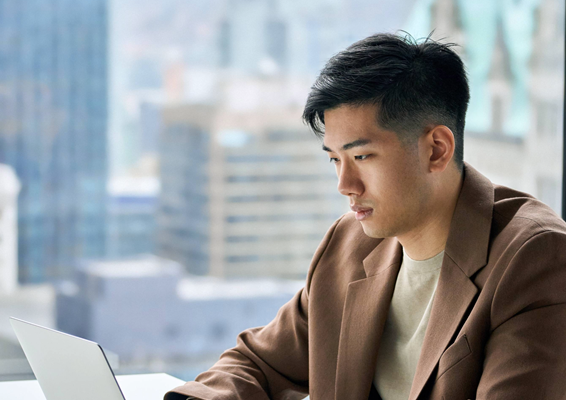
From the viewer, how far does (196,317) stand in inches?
193

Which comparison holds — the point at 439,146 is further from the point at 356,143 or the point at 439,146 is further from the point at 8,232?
the point at 8,232

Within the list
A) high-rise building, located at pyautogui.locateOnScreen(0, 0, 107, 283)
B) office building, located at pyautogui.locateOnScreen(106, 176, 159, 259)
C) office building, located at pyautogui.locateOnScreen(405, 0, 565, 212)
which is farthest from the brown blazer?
office building, located at pyautogui.locateOnScreen(106, 176, 159, 259)

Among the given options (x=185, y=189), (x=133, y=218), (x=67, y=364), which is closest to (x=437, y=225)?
(x=67, y=364)

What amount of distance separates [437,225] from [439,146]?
141mm

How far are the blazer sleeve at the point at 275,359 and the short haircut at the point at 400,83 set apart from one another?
36 cm

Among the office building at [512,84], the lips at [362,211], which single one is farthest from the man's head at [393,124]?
the office building at [512,84]

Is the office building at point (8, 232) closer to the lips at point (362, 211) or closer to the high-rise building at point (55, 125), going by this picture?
the high-rise building at point (55, 125)

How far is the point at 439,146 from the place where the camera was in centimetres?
110

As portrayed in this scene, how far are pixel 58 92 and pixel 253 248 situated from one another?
5.84 ft

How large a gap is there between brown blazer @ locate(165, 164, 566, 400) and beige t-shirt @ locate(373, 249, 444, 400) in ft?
0.08

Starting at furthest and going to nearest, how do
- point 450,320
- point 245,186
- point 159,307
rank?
point 245,186
point 159,307
point 450,320

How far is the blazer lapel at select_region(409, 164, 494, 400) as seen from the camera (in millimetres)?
1031

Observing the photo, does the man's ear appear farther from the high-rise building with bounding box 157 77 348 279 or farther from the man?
the high-rise building with bounding box 157 77 348 279

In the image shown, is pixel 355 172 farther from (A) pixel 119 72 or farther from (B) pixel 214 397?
(A) pixel 119 72
